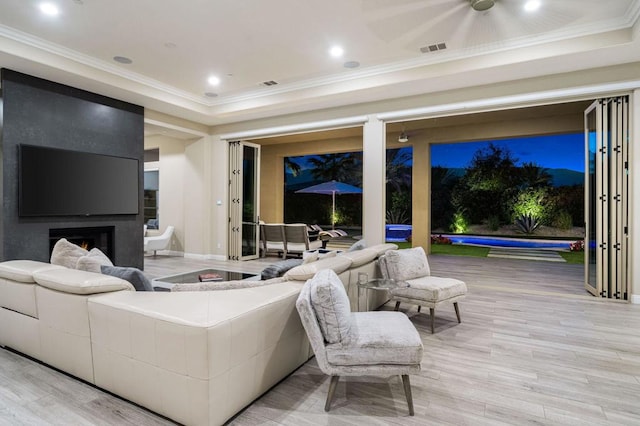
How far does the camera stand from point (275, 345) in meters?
2.35

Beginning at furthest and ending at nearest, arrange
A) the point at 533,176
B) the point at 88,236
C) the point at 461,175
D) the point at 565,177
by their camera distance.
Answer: the point at 461,175 → the point at 533,176 → the point at 565,177 → the point at 88,236

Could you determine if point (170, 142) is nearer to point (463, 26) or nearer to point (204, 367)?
point (463, 26)

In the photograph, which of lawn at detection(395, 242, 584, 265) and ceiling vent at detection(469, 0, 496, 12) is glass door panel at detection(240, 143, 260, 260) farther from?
ceiling vent at detection(469, 0, 496, 12)

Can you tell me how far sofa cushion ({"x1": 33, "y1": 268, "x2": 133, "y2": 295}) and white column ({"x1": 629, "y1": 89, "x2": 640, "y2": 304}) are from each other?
5.73 meters

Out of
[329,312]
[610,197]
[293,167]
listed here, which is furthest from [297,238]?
[293,167]

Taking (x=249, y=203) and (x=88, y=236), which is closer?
(x=88, y=236)

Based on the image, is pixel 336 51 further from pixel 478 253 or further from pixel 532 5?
pixel 478 253

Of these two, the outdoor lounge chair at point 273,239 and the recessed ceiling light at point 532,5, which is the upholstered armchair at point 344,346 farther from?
the outdoor lounge chair at point 273,239

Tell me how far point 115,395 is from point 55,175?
4.41 metres

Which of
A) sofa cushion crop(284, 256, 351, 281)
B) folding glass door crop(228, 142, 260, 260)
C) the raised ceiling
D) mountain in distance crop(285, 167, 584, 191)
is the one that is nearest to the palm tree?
mountain in distance crop(285, 167, 584, 191)

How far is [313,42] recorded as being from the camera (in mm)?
4684

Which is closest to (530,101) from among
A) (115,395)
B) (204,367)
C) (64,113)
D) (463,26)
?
(463,26)

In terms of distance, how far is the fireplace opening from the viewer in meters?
5.49

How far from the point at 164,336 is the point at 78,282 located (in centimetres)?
89
